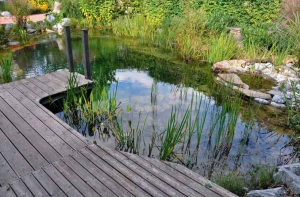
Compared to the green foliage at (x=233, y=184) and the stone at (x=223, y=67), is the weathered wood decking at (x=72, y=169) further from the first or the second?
the stone at (x=223, y=67)

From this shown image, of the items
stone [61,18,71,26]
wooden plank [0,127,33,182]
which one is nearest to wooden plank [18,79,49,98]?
wooden plank [0,127,33,182]

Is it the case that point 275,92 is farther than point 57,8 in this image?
No

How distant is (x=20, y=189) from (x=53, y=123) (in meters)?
1.05

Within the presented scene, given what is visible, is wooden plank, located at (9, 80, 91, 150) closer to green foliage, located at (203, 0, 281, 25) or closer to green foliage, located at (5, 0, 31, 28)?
green foliage, located at (5, 0, 31, 28)

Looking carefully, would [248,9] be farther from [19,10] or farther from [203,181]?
[19,10]

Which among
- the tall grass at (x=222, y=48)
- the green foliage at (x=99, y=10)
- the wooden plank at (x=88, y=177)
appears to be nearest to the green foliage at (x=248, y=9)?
the tall grass at (x=222, y=48)

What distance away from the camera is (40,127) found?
2.95 m

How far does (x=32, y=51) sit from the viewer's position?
23.4 ft

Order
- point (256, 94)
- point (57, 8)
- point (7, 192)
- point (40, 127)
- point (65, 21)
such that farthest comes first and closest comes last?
point (57, 8), point (65, 21), point (256, 94), point (40, 127), point (7, 192)

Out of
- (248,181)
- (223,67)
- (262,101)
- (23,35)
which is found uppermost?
(23,35)

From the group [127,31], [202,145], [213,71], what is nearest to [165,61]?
[213,71]

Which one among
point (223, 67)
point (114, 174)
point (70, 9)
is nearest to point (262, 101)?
point (223, 67)

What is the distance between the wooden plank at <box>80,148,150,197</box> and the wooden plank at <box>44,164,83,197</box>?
304 mm

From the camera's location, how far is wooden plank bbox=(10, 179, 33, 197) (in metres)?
2.03
